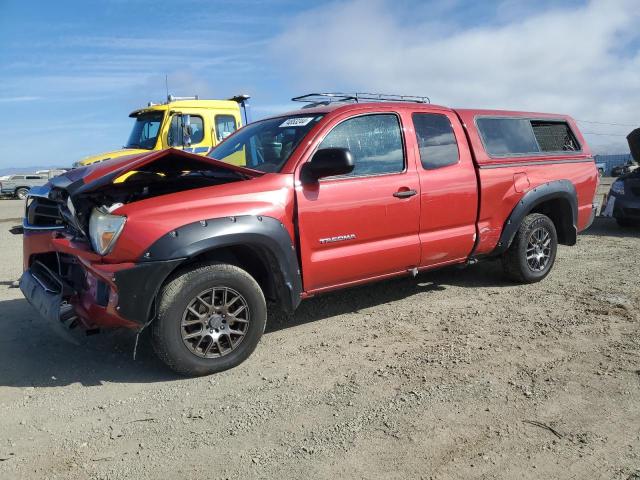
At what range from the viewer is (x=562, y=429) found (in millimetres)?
2977

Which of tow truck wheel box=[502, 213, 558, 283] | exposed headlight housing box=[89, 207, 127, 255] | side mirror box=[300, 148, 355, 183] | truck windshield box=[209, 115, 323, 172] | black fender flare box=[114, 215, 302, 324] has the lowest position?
tow truck wheel box=[502, 213, 558, 283]

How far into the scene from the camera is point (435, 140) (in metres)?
5.06

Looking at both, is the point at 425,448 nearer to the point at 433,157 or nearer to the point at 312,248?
the point at 312,248

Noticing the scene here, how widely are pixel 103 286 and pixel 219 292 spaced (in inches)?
29.5

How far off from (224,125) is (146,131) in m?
1.59

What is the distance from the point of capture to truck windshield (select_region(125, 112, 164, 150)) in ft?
36.3

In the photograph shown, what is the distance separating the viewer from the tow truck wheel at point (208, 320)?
3607 millimetres

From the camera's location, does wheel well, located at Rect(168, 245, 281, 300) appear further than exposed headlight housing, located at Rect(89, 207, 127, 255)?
Yes

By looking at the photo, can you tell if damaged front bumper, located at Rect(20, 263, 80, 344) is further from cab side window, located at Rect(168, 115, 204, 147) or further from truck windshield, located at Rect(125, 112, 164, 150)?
truck windshield, located at Rect(125, 112, 164, 150)

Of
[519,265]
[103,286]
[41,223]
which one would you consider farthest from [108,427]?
[519,265]

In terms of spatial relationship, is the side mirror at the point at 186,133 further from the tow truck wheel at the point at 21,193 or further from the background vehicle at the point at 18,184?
the tow truck wheel at the point at 21,193

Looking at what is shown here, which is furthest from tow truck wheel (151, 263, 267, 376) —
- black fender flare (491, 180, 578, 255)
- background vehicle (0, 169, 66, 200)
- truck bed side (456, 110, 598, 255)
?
background vehicle (0, 169, 66, 200)

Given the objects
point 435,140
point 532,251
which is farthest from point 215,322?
point 532,251

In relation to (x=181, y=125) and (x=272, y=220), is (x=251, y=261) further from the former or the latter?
(x=181, y=125)
